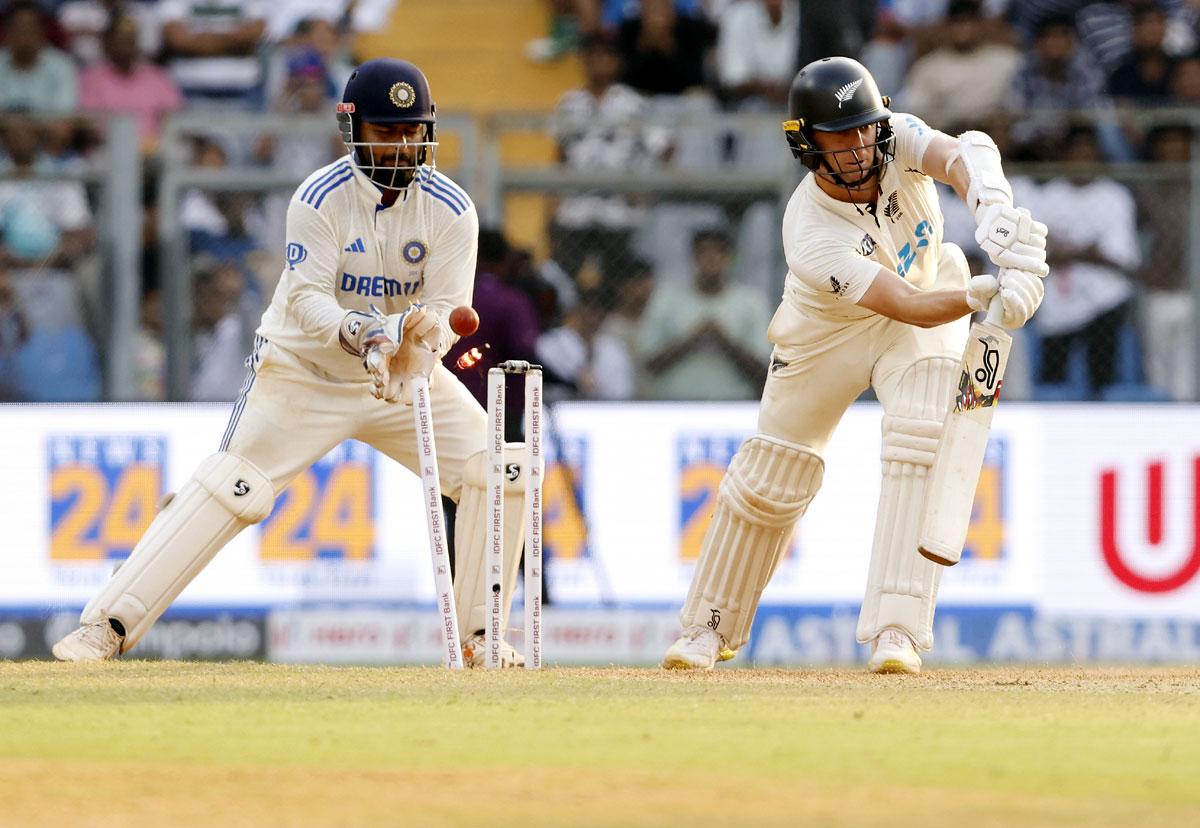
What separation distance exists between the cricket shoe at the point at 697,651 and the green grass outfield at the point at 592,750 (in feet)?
1.46

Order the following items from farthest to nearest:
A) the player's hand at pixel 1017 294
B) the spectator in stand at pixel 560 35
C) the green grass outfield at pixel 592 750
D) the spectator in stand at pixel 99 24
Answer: the spectator in stand at pixel 560 35 → the spectator in stand at pixel 99 24 → the player's hand at pixel 1017 294 → the green grass outfield at pixel 592 750

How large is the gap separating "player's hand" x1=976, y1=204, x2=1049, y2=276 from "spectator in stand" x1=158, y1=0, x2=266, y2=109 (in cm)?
791

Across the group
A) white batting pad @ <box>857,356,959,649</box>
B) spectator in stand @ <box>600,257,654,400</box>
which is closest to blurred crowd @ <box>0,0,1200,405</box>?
spectator in stand @ <box>600,257,654,400</box>

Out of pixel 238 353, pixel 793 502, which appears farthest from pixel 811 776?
pixel 238 353

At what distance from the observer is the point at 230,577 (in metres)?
11.1

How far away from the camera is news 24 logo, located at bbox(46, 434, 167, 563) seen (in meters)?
11.1

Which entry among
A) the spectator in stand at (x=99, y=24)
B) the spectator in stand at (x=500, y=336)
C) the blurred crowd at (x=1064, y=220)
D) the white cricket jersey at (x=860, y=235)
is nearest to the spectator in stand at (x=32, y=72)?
the spectator in stand at (x=99, y=24)

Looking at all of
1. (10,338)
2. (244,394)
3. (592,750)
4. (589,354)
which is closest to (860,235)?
(244,394)

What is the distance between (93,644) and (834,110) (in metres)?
3.26

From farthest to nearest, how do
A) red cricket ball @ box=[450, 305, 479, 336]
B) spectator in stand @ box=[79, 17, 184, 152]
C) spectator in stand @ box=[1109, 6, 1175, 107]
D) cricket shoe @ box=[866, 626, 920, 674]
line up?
spectator in stand @ box=[79, 17, 184, 152], spectator in stand @ box=[1109, 6, 1175, 107], cricket shoe @ box=[866, 626, 920, 674], red cricket ball @ box=[450, 305, 479, 336]

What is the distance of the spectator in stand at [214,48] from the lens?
555 inches

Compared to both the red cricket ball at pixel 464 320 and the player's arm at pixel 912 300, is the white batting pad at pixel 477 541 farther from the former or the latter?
the player's arm at pixel 912 300

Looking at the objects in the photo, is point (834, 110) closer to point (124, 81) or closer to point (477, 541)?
point (477, 541)

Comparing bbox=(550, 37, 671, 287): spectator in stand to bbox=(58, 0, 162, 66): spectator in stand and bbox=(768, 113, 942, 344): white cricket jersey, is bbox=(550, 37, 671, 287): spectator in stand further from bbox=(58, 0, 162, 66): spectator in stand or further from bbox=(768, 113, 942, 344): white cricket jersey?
bbox=(58, 0, 162, 66): spectator in stand
